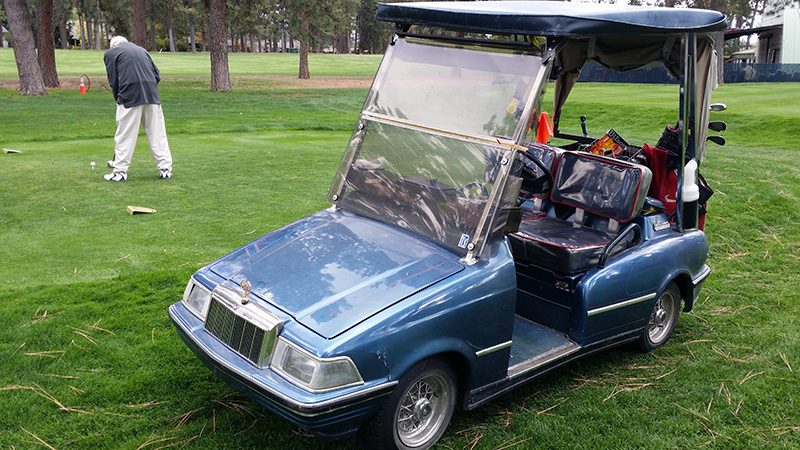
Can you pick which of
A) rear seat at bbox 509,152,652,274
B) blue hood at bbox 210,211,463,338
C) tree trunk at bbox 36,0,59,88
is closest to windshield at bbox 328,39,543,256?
blue hood at bbox 210,211,463,338

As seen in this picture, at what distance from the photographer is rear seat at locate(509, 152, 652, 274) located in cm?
421

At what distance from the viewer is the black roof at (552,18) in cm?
341

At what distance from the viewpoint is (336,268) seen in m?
3.49

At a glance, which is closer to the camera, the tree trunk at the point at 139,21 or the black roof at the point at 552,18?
the black roof at the point at 552,18

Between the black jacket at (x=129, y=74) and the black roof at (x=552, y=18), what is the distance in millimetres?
5618

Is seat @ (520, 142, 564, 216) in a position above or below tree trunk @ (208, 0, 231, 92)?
below

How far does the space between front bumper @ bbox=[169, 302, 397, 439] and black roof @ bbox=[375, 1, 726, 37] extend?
195 centimetres

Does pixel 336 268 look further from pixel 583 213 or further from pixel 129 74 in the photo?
pixel 129 74

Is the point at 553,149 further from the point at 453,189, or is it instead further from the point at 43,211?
the point at 43,211

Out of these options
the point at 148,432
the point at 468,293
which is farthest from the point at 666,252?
the point at 148,432

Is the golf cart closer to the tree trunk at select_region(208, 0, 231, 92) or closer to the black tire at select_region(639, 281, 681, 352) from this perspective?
the black tire at select_region(639, 281, 681, 352)

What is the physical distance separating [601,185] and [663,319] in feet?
3.57

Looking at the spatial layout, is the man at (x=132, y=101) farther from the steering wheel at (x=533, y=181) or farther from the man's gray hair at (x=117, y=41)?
the steering wheel at (x=533, y=181)

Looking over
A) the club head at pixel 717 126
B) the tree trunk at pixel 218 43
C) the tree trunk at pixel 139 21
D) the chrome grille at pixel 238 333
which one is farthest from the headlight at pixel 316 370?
the tree trunk at pixel 139 21
